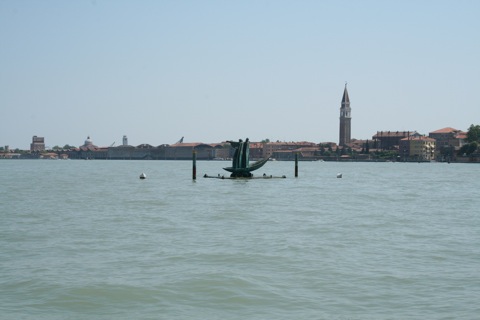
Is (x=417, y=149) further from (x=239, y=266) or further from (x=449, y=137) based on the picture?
(x=239, y=266)

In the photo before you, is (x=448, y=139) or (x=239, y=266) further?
(x=448, y=139)

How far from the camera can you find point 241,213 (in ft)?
89.0

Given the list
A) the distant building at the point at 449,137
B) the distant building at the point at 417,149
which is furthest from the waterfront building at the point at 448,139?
the distant building at the point at 417,149

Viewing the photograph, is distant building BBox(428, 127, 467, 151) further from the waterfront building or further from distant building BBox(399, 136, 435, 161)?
distant building BBox(399, 136, 435, 161)

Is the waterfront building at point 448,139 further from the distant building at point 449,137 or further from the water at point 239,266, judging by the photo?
the water at point 239,266

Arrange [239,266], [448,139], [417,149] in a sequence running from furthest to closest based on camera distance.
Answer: [448,139] → [417,149] → [239,266]

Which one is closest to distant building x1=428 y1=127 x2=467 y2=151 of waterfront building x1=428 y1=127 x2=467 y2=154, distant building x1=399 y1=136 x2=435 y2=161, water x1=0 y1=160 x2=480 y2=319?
waterfront building x1=428 y1=127 x2=467 y2=154

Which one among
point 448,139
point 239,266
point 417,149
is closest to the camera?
point 239,266

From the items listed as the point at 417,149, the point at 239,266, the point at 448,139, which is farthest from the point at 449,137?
the point at 239,266

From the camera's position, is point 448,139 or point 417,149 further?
point 448,139

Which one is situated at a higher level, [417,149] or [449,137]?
[449,137]

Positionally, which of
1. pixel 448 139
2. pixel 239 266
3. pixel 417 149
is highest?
pixel 448 139

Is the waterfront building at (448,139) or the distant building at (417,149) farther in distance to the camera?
the distant building at (417,149)

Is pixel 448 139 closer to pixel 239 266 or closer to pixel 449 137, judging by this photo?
pixel 449 137
